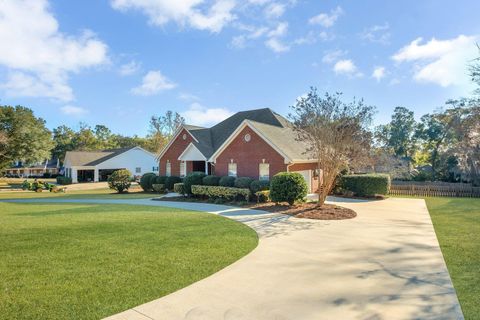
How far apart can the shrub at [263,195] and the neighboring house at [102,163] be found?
3721 cm

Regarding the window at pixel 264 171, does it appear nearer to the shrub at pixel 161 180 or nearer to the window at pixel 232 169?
the window at pixel 232 169

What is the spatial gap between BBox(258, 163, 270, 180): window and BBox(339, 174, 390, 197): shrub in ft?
21.6

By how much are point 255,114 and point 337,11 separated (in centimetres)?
1732

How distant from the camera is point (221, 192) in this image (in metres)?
20.0

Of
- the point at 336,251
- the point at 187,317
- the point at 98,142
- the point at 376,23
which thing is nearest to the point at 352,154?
the point at 376,23

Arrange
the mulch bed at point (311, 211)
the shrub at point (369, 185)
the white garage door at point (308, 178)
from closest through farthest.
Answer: the mulch bed at point (311, 211)
the shrub at point (369, 185)
the white garage door at point (308, 178)


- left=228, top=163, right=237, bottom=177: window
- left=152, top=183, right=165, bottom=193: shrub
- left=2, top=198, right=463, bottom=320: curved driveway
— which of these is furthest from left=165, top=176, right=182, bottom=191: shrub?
left=2, top=198, right=463, bottom=320: curved driveway

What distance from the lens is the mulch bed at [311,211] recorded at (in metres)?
13.7

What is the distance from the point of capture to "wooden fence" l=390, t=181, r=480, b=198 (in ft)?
76.4

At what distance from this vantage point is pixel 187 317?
15.0ft

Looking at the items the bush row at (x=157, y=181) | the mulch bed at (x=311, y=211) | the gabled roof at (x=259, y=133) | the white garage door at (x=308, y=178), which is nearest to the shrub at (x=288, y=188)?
the mulch bed at (x=311, y=211)

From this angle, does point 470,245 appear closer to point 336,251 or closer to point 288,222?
point 336,251

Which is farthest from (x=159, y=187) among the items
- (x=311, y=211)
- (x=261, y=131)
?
(x=311, y=211)

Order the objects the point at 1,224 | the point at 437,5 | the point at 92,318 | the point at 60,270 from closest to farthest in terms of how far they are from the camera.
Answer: the point at 92,318 < the point at 60,270 < the point at 1,224 < the point at 437,5
